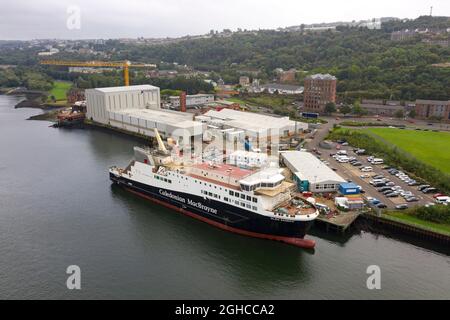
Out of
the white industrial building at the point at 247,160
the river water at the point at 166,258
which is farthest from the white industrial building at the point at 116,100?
the white industrial building at the point at 247,160

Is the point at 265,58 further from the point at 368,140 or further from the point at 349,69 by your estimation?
the point at 368,140

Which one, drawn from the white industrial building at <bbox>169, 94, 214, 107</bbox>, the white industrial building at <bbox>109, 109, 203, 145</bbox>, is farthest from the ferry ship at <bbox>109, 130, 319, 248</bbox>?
the white industrial building at <bbox>169, 94, 214, 107</bbox>

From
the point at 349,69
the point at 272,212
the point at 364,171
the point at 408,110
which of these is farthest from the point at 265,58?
the point at 272,212

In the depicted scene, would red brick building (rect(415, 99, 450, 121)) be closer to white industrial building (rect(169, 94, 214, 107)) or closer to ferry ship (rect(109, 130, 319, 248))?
white industrial building (rect(169, 94, 214, 107))

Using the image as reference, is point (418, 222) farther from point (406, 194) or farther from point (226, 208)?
point (226, 208)

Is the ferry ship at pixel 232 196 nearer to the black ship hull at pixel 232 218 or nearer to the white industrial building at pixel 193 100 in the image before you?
the black ship hull at pixel 232 218


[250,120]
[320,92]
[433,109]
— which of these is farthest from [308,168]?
[320,92]
